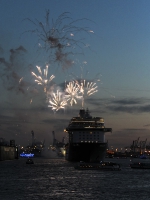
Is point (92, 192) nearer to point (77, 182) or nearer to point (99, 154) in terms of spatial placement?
point (77, 182)

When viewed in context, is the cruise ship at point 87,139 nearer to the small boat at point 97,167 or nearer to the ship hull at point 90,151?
the ship hull at point 90,151

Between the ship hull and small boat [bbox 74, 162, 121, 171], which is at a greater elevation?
the ship hull

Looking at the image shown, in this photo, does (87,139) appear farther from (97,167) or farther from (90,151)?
(97,167)

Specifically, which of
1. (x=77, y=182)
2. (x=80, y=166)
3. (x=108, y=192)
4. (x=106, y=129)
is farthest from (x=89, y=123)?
(x=108, y=192)

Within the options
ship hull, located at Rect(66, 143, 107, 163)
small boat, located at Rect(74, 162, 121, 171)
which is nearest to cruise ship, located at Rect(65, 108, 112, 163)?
ship hull, located at Rect(66, 143, 107, 163)

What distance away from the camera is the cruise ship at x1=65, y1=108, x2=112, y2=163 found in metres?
147

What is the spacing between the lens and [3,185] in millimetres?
68375

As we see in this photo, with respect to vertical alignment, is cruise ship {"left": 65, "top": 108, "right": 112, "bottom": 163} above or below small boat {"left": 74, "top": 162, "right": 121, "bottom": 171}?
above

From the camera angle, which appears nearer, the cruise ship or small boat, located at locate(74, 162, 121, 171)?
small boat, located at locate(74, 162, 121, 171)

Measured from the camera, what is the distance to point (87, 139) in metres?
149

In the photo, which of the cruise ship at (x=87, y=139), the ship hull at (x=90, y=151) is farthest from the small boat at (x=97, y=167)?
the ship hull at (x=90, y=151)

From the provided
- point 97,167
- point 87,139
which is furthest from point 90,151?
point 97,167

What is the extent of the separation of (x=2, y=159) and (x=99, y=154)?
188 ft

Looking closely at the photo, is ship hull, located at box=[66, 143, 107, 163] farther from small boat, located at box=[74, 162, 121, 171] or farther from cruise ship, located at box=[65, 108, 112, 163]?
small boat, located at box=[74, 162, 121, 171]
